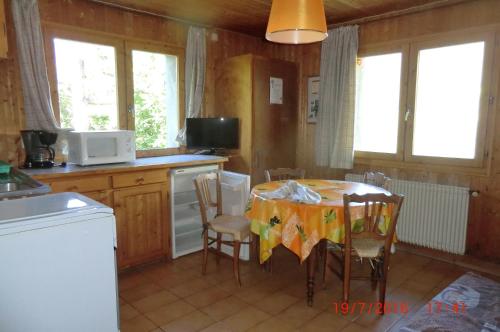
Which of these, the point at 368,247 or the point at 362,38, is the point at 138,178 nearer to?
the point at 368,247

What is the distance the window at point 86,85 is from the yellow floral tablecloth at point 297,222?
1.76 meters

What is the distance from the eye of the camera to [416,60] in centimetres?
350

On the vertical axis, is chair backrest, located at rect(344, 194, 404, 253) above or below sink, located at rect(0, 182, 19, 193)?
below

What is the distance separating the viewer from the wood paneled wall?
286cm

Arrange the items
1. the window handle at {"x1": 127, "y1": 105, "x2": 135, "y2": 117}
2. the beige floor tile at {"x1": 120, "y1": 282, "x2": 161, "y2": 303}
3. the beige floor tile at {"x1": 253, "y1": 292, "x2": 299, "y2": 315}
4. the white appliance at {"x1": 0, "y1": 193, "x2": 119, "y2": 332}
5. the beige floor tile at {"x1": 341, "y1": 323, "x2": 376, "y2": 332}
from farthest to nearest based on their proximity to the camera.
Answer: the window handle at {"x1": 127, "y1": 105, "x2": 135, "y2": 117} → the beige floor tile at {"x1": 120, "y1": 282, "x2": 161, "y2": 303} → the beige floor tile at {"x1": 253, "y1": 292, "x2": 299, "y2": 315} → the beige floor tile at {"x1": 341, "y1": 323, "x2": 376, "y2": 332} → the white appliance at {"x1": 0, "y1": 193, "x2": 119, "y2": 332}

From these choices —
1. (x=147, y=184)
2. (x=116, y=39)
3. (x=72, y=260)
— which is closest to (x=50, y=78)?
(x=116, y=39)

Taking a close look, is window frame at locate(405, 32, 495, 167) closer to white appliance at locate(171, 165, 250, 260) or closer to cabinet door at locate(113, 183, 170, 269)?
white appliance at locate(171, 165, 250, 260)

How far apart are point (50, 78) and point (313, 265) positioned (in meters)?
2.64

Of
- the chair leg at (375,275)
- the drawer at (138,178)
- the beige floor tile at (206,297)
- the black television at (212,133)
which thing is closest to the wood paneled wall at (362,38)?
the black television at (212,133)

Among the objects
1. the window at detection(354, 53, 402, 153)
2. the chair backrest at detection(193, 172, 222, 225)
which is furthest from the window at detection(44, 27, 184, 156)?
the window at detection(354, 53, 402, 153)

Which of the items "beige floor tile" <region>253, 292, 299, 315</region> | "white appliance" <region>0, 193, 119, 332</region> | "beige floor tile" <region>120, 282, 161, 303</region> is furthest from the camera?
"beige floor tile" <region>120, 282, 161, 303</region>

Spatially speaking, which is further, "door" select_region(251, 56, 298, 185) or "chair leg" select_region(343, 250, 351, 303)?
"door" select_region(251, 56, 298, 185)

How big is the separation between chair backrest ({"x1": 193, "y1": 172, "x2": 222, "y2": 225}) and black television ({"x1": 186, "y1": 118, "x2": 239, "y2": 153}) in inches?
28.6

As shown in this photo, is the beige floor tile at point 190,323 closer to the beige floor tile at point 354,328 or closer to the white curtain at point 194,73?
the beige floor tile at point 354,328
